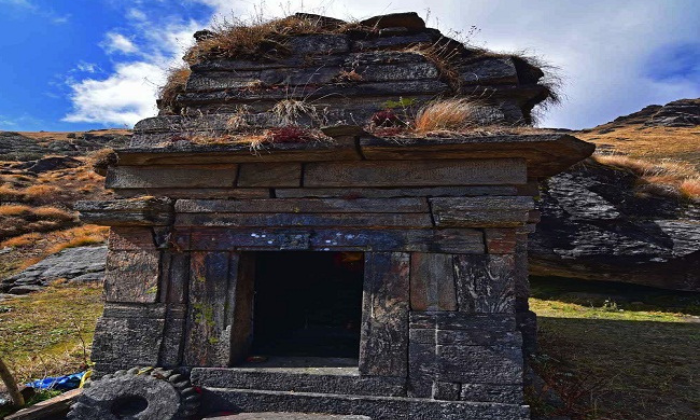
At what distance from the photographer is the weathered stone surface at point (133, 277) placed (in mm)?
4500

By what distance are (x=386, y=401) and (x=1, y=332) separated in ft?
24.8

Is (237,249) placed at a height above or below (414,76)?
below

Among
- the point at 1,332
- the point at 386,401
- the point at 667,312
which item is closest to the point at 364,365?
the point at 386,401

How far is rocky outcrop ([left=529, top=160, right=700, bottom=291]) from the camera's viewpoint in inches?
442

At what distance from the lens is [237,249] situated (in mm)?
4488

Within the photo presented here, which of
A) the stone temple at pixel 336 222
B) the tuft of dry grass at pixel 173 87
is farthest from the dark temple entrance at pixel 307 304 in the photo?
the tuft of dry grass at pixel 173 87

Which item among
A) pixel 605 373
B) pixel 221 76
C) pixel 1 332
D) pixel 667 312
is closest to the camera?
pixel 221 76

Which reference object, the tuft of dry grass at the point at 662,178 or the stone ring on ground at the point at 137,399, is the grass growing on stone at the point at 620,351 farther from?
the stone ring on ground at the point at 137,399

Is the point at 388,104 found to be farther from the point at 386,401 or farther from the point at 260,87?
the point at 386,401

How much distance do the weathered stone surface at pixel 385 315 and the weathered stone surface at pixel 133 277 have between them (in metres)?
2.07

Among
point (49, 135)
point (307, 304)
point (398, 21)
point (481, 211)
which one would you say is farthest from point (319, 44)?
point (49, 135)

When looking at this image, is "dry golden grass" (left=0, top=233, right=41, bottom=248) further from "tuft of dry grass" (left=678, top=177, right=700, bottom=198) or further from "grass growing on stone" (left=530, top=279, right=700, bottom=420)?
"tuft of dry grass" (left=678, top=177, right=700, bottom=198)

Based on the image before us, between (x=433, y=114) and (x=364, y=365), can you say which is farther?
(x=433, y=114)

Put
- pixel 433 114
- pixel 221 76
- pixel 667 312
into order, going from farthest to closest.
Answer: pixel 667 312
pixel 221 76
pixel 433 114
